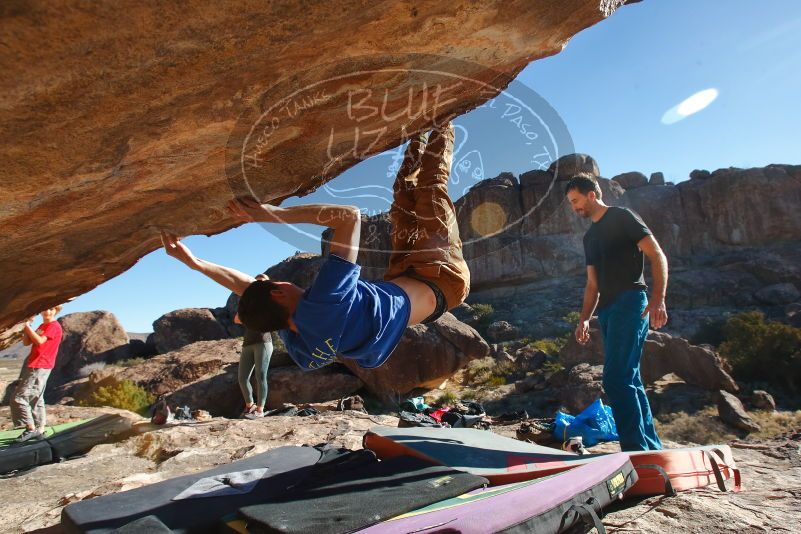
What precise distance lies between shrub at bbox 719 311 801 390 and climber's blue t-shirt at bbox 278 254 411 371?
14.3m

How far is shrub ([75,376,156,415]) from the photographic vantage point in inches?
469

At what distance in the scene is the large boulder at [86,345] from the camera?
883 inches

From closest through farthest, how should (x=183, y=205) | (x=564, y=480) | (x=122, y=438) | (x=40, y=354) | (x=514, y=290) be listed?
1. (x=564, y=480)
2. (x=183, y=205)
3. (x=122, y=438)
4. (x=40, y=354)
5. (x=514, y=290)

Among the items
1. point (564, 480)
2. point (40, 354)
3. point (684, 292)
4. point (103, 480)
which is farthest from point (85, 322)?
point (684, 292)

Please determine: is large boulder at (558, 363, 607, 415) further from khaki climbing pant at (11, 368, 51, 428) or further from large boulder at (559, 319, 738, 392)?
khaki climbing pant at (11, 368, 51, 428)

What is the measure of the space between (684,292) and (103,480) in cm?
3071

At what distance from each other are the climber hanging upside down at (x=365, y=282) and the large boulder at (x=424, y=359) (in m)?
10.5

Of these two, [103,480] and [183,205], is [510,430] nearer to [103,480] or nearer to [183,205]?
[103,480]

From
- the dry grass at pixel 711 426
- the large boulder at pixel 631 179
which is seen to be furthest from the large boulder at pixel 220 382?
the large boulder at pixel 631 179

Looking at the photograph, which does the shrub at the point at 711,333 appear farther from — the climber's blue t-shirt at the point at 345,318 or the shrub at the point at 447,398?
the climber's blue t-shirt at the point at 345,318

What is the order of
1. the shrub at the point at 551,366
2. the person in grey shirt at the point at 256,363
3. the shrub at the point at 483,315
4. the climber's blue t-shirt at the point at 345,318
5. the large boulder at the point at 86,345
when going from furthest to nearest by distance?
the shrub at the point at 483,315
the large boulder at the point at 86,345
the shrub at the point at 551,366
the person in grey shirt at the point at 256,363
the climber's blue t-shirt at the point at 345,318

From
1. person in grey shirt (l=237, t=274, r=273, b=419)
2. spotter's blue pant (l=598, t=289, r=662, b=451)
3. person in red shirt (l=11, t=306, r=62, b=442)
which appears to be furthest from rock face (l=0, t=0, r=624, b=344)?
person in grey shirt (l=237, t=274, r=273, b=419)

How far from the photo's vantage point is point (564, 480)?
2230 millimetres

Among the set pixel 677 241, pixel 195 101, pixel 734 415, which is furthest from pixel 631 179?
pixel 195 101
